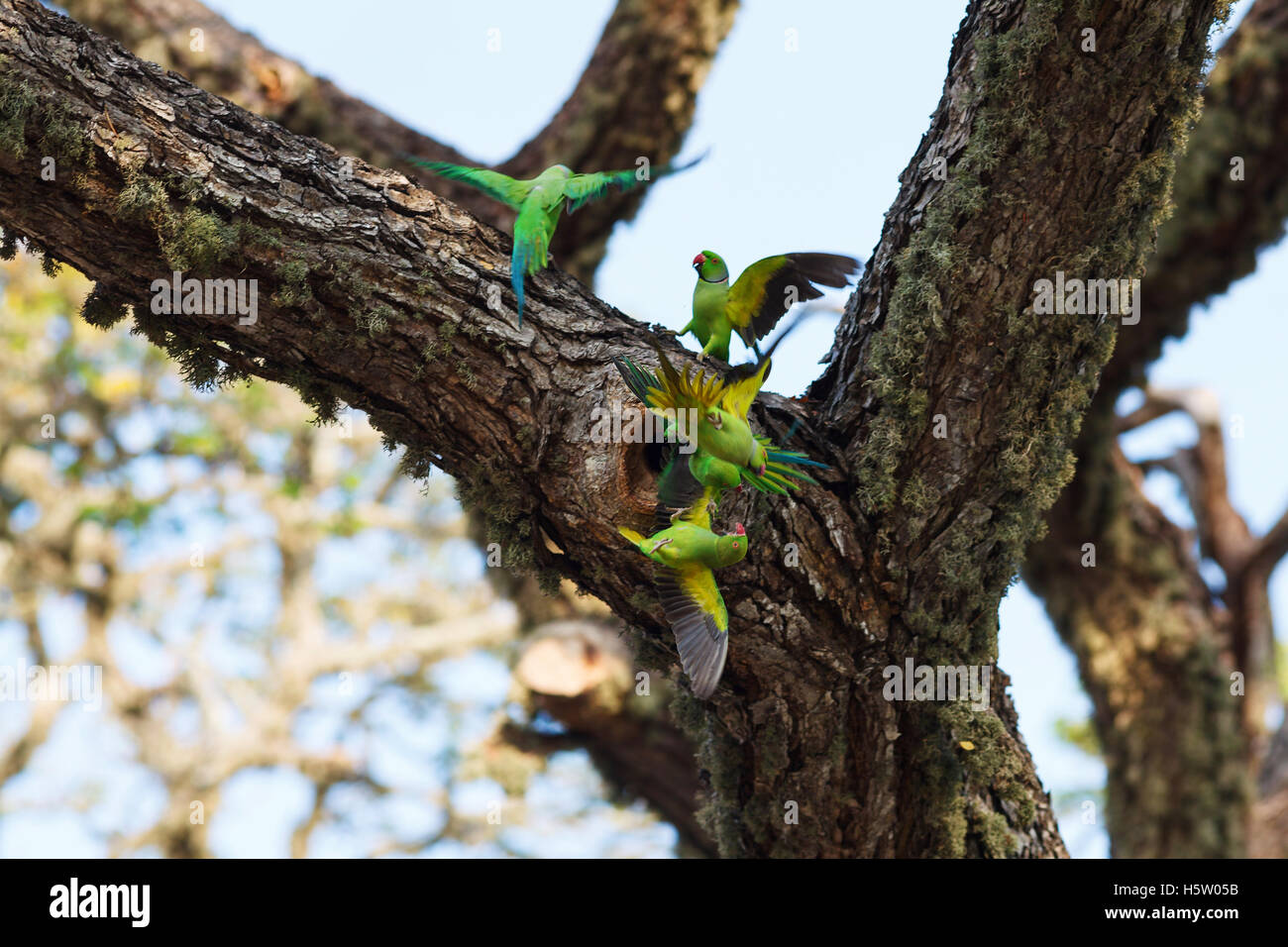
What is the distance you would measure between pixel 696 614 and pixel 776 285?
1029mm

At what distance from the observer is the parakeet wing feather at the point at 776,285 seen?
2875 millimetres

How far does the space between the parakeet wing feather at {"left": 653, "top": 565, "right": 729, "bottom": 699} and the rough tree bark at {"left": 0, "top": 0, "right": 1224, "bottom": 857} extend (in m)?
0.24

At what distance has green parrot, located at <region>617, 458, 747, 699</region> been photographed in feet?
7.48

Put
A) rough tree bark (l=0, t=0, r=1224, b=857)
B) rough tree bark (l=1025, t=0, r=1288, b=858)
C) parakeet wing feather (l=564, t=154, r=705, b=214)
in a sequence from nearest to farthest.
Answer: rough tree bark (l=0, t=0, r=1224, b=857) → parakeet wing feather (l=564, t=154, r=705, b=214) → rough tree bark (l=1025, t=0, r=1288, b=858)

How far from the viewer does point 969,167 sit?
2807mm

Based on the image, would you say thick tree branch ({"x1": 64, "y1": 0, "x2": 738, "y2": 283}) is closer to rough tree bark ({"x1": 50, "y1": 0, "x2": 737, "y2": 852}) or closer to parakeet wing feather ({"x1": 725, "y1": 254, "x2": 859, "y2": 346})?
rough tree bark ({"x1": 50, "y1": 0, "x2": 737, "y2": 852})

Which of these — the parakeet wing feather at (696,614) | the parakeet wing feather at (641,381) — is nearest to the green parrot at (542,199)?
the parakeet wing feather at (641,381)

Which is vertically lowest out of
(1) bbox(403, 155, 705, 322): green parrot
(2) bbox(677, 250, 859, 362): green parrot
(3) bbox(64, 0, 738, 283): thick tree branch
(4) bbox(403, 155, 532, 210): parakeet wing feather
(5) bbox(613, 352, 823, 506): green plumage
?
(5) bbox(613, 352, 823, 506): green plumage

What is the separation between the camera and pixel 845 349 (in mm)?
3139

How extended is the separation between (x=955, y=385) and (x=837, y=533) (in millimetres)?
542

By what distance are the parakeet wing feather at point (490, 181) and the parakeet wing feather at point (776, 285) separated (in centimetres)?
66

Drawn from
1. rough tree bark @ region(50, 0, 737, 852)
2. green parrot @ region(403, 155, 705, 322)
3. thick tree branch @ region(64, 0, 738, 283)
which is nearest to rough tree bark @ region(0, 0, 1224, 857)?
green parrot @ region(403, 155, 705, 322)
